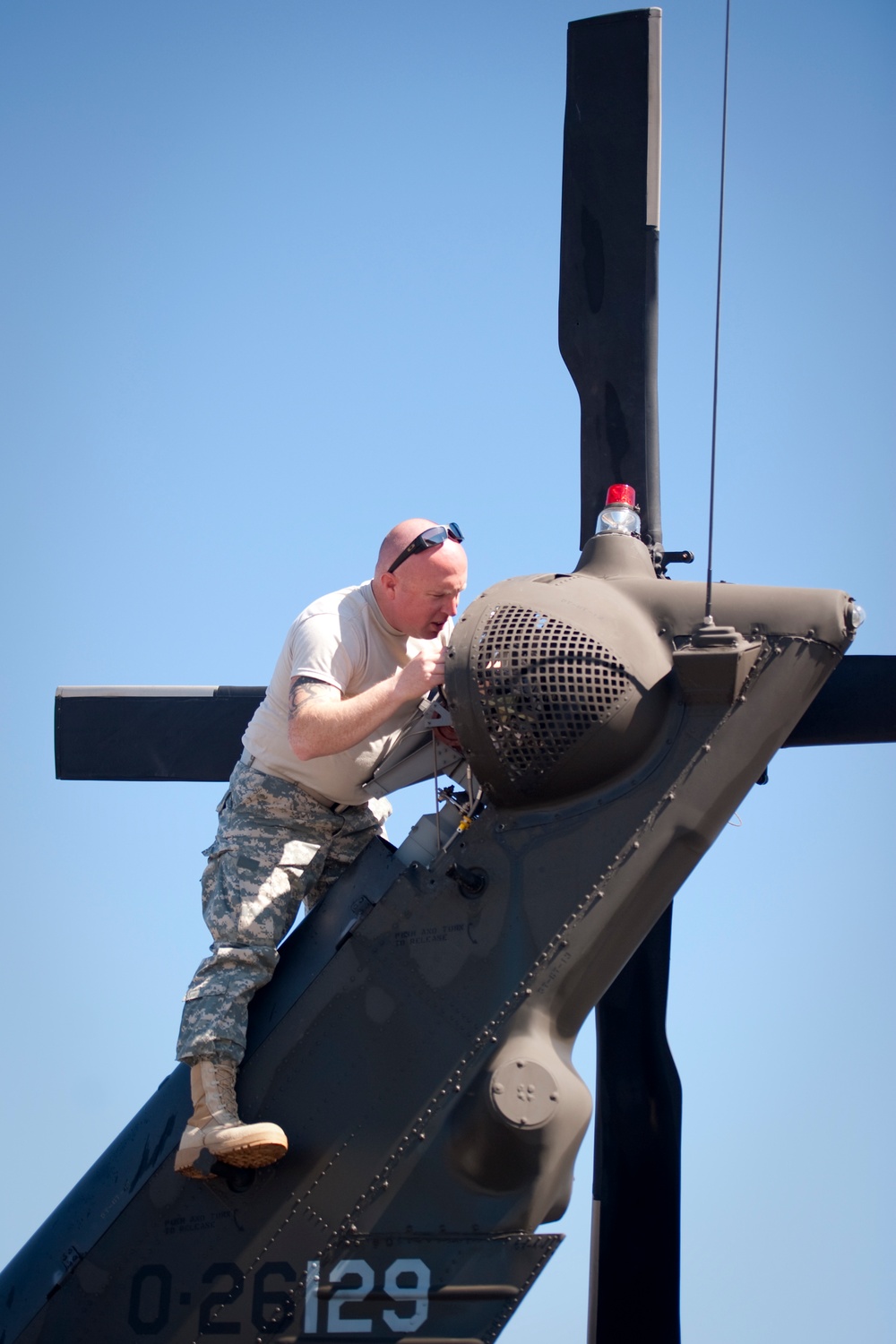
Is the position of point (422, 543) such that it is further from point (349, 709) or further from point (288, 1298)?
point (288, 1298)

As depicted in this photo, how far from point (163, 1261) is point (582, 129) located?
4113 mm

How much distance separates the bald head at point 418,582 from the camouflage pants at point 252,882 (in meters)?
0.68

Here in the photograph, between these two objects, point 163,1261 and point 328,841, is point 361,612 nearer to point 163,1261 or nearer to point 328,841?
point 328,841

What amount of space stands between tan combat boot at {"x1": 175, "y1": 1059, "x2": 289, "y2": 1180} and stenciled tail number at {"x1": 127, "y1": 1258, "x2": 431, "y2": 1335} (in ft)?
Result: 0.98

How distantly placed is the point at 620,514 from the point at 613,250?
115 centimetres

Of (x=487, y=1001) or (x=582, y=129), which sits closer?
(x=487, y=1001)

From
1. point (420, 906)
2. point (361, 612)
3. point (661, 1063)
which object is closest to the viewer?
point (420, 906)

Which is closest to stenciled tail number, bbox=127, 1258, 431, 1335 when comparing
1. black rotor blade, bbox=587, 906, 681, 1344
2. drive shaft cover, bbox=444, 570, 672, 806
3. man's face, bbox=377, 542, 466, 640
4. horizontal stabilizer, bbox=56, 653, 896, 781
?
black rotor blade, bbox=587, 906, 681, 1344

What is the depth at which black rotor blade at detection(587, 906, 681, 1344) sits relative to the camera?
15.5ft

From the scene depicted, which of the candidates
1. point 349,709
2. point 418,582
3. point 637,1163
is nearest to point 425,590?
point 418,582

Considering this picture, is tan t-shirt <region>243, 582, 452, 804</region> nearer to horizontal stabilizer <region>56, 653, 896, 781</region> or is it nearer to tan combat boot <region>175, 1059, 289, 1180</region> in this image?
horizontal stabilizer <region>56, 653, 896, 781</region>

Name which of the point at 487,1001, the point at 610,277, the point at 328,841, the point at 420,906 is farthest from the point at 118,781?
the point at 610,277

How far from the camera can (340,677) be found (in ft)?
14.4

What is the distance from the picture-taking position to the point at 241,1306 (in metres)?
3.90
